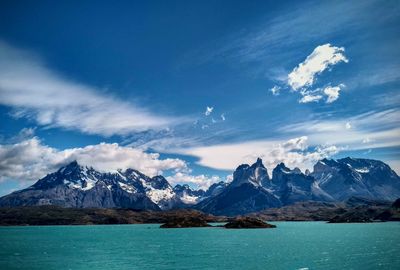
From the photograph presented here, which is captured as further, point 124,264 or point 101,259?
point 101,259

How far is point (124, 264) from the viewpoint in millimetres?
123375

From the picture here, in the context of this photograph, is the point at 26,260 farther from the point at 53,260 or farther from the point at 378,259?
the point at 378,259

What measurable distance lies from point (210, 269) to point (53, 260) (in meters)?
62.6

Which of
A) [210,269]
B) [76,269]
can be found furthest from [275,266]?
[76,269]

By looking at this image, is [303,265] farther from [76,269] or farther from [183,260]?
[76,269]

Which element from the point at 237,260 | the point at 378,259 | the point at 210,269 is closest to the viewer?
the point at 210,269

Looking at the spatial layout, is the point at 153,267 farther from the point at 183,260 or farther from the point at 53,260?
the point at 53,260

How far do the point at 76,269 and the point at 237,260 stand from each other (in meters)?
53.9

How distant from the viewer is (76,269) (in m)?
113

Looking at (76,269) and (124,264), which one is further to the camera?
(124,264)

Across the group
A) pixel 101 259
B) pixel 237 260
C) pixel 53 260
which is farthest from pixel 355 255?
pixel 53 260

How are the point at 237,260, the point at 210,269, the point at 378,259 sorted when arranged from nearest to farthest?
the point at 210,269 → the point at 378,259 → the point at 237,260

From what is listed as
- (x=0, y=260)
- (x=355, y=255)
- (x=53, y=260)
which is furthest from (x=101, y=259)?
(x=355, y=255)

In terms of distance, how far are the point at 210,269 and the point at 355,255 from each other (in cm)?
5910
